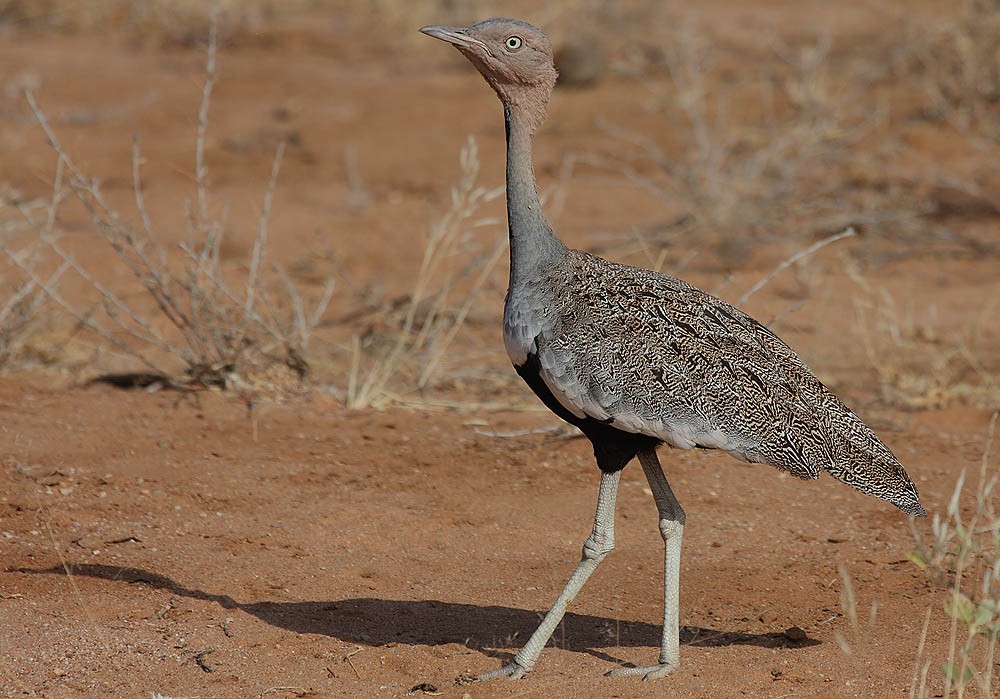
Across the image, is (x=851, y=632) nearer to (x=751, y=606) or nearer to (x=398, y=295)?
(x=751, y=606)

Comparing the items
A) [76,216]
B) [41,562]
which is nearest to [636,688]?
[41,562]

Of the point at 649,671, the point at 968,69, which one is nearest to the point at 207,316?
the point at 649,671

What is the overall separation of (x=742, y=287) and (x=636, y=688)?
465cm

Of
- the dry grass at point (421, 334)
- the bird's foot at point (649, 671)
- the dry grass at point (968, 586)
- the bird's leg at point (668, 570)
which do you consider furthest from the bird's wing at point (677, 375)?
the dry grass at point (421, 334)

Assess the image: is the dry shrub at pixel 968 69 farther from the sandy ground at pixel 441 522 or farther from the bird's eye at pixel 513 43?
the bird's eye at pixel 513 43

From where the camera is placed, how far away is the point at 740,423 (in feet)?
12.0

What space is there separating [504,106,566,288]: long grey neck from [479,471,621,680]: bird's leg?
2.34ft

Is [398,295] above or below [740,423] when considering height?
below

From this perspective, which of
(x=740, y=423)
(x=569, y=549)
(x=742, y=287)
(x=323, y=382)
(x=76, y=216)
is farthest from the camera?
(x=76, y=216)

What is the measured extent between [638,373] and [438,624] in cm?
117

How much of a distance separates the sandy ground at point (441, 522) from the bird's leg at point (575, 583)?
0.07 meters

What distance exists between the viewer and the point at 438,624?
4219mm

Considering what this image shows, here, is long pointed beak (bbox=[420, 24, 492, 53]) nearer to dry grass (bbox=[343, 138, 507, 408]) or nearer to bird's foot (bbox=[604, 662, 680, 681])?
dry grass (bbox=[343, 138, 507, 408])

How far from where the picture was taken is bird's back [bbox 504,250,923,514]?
11.9ft
